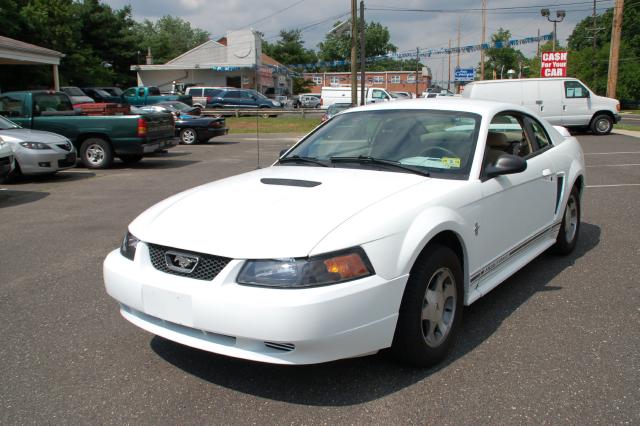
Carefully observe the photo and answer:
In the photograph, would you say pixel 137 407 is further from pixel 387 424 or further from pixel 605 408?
pixel 605 408

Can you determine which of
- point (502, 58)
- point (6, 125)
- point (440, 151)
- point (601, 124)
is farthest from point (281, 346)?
point (502, 58)

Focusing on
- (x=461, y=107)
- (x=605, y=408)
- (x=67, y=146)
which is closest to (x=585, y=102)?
(x=67, y=146)

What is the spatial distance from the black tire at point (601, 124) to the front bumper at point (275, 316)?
70.6ft

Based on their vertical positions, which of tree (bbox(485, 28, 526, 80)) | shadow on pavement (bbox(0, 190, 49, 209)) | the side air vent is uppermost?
tree (bbox(485, 28, 526, 80))

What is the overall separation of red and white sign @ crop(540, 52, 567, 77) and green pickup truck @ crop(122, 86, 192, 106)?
63.9ft

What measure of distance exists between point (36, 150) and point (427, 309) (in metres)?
9.98

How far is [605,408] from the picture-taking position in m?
2.95

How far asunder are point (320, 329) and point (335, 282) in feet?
0.77

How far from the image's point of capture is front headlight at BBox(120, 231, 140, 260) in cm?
342

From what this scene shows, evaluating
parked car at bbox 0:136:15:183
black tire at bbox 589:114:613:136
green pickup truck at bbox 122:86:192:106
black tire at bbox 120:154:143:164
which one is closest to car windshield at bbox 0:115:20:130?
parked car at bbox 0:136:15:183

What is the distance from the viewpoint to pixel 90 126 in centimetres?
1320

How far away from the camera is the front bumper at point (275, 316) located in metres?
2.75

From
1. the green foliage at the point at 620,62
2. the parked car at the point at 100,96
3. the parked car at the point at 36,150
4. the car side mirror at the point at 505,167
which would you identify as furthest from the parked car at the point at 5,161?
the green foliage at the point at 620,62

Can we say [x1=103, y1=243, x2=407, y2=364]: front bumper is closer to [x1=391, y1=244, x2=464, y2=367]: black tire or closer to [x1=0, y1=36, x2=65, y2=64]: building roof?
[x1=391, y1=244, x2=464, y2=367]: black tire
